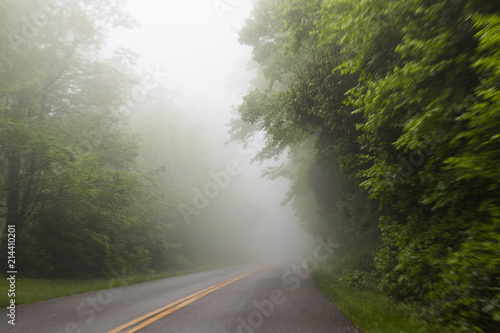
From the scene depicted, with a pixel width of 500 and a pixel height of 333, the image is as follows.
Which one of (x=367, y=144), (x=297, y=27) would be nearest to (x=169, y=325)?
(x=367, y=144)

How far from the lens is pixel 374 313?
14.3ft

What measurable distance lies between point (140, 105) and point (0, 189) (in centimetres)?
1655

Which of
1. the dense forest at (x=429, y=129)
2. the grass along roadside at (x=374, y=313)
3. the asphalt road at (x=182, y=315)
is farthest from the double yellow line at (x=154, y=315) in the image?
the dense forest at (x=429, y=129)

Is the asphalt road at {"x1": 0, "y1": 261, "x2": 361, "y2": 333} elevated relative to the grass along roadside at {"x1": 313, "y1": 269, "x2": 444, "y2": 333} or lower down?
elevated

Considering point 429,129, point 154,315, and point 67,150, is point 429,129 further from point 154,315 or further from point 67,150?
point 67,150

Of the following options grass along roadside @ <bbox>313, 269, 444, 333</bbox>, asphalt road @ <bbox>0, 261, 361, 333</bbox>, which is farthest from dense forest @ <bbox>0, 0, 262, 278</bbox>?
grass along roadside @ <bbox>313, 269, 444, 333</bbox>

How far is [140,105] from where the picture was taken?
79.5 ft

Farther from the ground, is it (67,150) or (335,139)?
(67,150)

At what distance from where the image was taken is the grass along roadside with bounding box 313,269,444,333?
3521 mm

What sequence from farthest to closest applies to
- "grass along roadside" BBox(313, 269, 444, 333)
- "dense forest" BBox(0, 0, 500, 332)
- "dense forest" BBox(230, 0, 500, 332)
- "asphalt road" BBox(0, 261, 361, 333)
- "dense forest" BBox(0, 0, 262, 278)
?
1. "dense forest" BBox(0, 0, 262, 278)
2. "asphalt road" BBox(0, 261, 361, 333)
3. "dense forest" BBox(0, 0, 500, 332)
4. "grass along roadside" BBox(313, 269, 444, 333)
5. "dense forest" BBox(230, 0, 500, 332)

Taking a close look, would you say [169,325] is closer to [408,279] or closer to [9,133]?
[408,279]

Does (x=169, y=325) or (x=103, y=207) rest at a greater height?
(x=103, y=207)

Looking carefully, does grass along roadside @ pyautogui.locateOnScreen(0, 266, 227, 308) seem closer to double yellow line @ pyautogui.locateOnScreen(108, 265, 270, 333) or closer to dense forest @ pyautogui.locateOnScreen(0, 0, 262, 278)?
dense forest @ pyautogui.locateOnScreen(0, 0, 262, 278)

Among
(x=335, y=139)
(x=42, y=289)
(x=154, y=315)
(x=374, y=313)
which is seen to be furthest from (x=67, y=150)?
(x=374, y=313)
